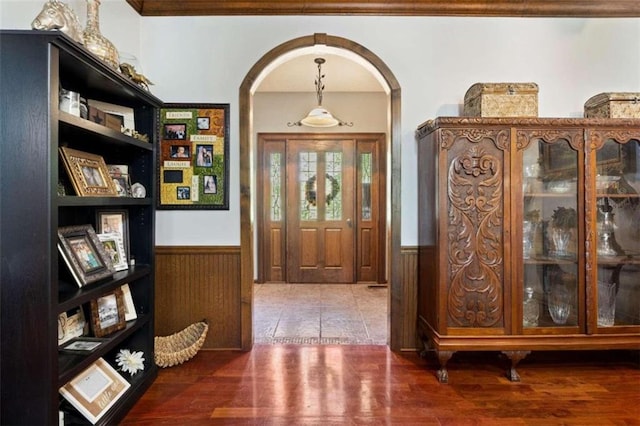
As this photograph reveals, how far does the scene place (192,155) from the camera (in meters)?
2.49

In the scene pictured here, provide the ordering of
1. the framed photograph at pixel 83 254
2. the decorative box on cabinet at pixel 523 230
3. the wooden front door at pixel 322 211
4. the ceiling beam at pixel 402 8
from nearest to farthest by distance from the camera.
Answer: the framed photograph at pixel 83 254 < the decorative box on cabinet at pixel 523 230 < the ceiling beam at pixel 402 8 < the wooden front door at pixel 322 211

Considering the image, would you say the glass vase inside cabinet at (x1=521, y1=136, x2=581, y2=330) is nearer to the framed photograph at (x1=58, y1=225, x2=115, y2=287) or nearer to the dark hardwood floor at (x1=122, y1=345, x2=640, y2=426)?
the dark hardwood floor at (x1=122, y1=345, x2=640, y2=426)

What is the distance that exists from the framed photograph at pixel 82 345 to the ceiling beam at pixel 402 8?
7.39ft

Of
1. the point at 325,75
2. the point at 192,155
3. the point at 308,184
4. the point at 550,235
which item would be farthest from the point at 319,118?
the point at 550,235

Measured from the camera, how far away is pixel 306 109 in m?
4.59

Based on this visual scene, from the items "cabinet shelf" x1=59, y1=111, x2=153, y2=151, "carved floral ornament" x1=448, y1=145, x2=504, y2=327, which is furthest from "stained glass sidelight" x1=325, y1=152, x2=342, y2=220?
"cabinet shelf" x1=59, y1=111, x2=153, y2=151

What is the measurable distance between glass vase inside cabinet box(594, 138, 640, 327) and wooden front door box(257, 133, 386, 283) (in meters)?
2.69

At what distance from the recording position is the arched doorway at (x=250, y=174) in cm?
247

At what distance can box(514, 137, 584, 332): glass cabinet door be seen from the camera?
2070 mm

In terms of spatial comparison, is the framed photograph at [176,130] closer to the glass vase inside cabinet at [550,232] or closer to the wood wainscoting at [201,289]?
the wood wainscoting at [201,289]

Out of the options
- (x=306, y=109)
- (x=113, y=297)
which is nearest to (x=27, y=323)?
(x=113, y=297)

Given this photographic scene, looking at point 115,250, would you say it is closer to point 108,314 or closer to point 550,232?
point 108,314

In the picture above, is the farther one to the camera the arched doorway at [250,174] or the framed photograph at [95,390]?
the arched doorway at [250,174]

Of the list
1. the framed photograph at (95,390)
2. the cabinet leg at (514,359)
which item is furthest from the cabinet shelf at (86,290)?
the cabinet leg at (514,359)
